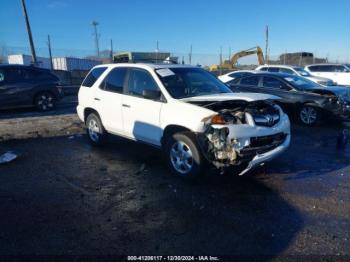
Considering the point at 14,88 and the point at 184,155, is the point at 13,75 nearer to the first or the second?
the point at 14,88

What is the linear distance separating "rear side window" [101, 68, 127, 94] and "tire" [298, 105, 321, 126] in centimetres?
555

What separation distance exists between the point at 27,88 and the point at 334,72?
1774cm

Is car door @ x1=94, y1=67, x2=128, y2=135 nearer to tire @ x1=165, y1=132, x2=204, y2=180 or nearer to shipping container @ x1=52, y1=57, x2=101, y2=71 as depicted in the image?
tire @ x1=165, y1=132, x2=204, y2=180

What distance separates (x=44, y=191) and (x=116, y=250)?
202 centimetres

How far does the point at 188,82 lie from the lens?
5523mm

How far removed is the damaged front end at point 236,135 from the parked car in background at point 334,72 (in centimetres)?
1705

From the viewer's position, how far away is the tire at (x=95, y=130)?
659 cm

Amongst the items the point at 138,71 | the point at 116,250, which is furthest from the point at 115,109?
the point at 116,250

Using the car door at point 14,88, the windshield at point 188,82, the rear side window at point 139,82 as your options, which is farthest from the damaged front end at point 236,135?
the car door at point 14,88

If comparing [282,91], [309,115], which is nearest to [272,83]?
[282,91]

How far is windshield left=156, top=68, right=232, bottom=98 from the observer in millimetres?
5254

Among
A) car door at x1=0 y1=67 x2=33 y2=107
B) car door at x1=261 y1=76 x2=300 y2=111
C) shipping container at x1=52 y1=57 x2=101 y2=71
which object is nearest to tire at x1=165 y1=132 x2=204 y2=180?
car door at x1=261 y1=76 x2=300 y2=111

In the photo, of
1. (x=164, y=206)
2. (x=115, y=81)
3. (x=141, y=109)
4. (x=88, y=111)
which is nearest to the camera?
(x=164, y=206)

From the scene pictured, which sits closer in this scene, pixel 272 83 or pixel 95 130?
pixel 95 130
